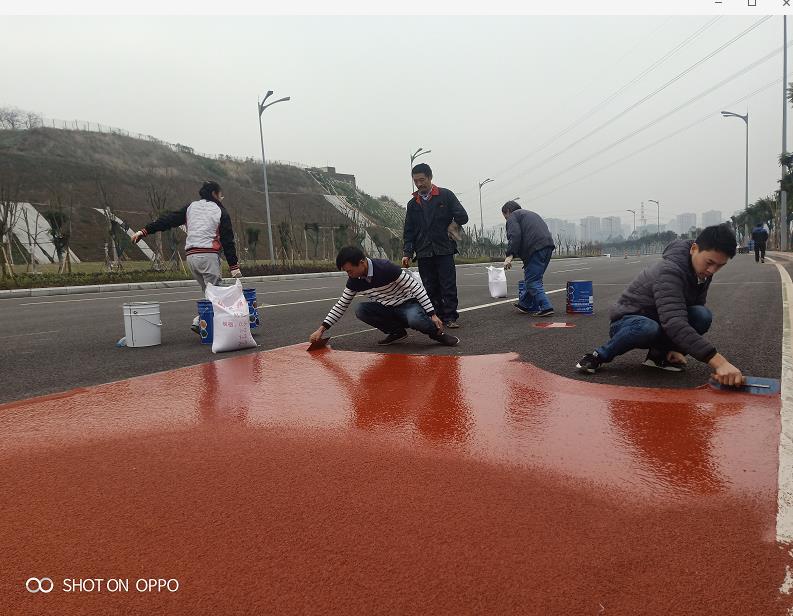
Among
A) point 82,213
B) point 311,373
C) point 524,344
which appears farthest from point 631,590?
point 82,213

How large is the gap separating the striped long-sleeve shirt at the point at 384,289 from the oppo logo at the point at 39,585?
377 centimetres

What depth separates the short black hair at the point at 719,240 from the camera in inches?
140

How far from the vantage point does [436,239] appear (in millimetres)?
6898

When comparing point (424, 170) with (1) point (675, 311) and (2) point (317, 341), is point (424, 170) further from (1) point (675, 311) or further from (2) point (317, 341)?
(1) point (675, 311)

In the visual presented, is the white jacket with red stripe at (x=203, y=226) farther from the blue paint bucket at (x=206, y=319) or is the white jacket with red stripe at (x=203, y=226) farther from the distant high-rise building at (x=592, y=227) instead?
the distant high-rise building at (x=592, y=227)

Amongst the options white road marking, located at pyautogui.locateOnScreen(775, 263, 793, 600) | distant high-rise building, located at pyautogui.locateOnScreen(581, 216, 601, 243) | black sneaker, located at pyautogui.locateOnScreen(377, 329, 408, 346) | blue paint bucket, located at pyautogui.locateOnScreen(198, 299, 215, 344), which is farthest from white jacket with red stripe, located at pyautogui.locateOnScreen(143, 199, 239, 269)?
distant high-rise building, located at pyautogui.locateOnScreen(581, 216, 601, 243)

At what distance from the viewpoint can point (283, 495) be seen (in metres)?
2.29

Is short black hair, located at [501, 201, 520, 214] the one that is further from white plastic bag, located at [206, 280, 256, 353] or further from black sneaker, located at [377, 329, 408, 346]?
white plastic bag, located at [206, 280, 256, 353]

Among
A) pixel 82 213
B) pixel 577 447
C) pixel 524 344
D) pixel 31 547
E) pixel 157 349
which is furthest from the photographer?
pixel 82 213

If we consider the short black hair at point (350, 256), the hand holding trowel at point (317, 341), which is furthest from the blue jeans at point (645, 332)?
the hand holding trowel at point (317, 341)

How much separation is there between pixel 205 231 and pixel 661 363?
4.86m

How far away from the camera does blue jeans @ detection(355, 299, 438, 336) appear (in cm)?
570

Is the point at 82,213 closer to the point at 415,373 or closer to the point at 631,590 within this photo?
the point at 415,373

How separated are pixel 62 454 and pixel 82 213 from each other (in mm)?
49926
